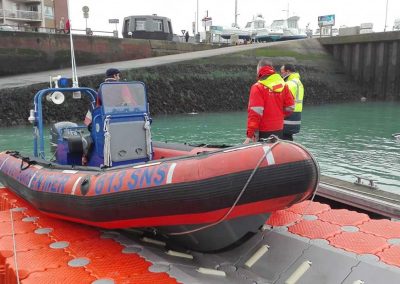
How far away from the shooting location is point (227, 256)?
3195 mm

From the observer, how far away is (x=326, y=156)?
9.69m

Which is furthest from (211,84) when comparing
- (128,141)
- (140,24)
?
(128,141)

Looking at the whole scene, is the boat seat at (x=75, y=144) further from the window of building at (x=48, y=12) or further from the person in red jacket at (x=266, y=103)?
the window of building at (x=48, y=12)

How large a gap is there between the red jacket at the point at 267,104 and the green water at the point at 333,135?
3.58 m

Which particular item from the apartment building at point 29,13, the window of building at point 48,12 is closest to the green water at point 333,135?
the apartment building at point 29,13

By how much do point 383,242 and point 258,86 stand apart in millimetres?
1695

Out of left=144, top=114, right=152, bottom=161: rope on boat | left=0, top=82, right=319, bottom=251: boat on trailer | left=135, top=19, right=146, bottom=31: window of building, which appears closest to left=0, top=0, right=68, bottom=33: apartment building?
left=135, top=19, right=146, bottom=31: window of building

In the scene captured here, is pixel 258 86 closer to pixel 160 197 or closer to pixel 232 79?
pixel 160 197

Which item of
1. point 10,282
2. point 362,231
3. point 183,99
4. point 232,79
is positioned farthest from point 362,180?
point 232,79

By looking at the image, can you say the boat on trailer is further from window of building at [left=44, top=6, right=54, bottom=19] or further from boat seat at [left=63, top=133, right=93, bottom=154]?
window of building at [left=44, top=6, right=54, bottom=19]

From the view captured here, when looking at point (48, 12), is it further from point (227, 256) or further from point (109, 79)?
point (227, 256)

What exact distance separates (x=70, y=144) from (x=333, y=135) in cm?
953

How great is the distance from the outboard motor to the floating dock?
1.15 meters

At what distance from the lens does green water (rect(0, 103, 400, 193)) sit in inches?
333
